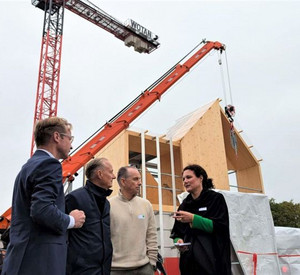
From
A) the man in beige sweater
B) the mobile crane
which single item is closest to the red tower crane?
the mobile crane

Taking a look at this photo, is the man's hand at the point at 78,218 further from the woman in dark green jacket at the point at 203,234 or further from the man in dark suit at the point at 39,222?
the woman in dark green jacket at the point at 203,234

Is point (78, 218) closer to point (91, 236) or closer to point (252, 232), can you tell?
point (91, 236)

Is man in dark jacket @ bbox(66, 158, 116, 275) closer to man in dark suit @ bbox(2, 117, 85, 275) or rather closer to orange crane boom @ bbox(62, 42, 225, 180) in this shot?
man in dark suit @ bbox(2, 117, 85, 275)

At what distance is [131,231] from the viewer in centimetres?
268

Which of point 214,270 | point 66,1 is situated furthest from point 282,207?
point 214,270

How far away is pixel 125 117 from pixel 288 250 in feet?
15.2

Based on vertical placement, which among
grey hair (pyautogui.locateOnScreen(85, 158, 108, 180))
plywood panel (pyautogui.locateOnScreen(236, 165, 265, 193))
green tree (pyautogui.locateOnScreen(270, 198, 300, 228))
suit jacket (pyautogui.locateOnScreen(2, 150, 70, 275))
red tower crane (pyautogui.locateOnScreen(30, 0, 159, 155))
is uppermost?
red tower crane (pyautogui.locateOnScreen(30, 0, 159, 155))

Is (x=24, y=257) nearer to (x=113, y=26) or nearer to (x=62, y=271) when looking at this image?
(x=62, y=271)

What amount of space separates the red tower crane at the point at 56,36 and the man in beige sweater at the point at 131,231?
18.1 meters

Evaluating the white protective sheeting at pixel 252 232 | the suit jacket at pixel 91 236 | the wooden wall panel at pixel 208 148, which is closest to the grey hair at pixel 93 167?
the suit jacket at pixel 91 236

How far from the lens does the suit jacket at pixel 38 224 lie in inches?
62.2

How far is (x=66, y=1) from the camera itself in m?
21.2

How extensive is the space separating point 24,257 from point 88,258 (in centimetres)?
70

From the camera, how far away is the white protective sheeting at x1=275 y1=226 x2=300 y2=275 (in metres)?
5.76
